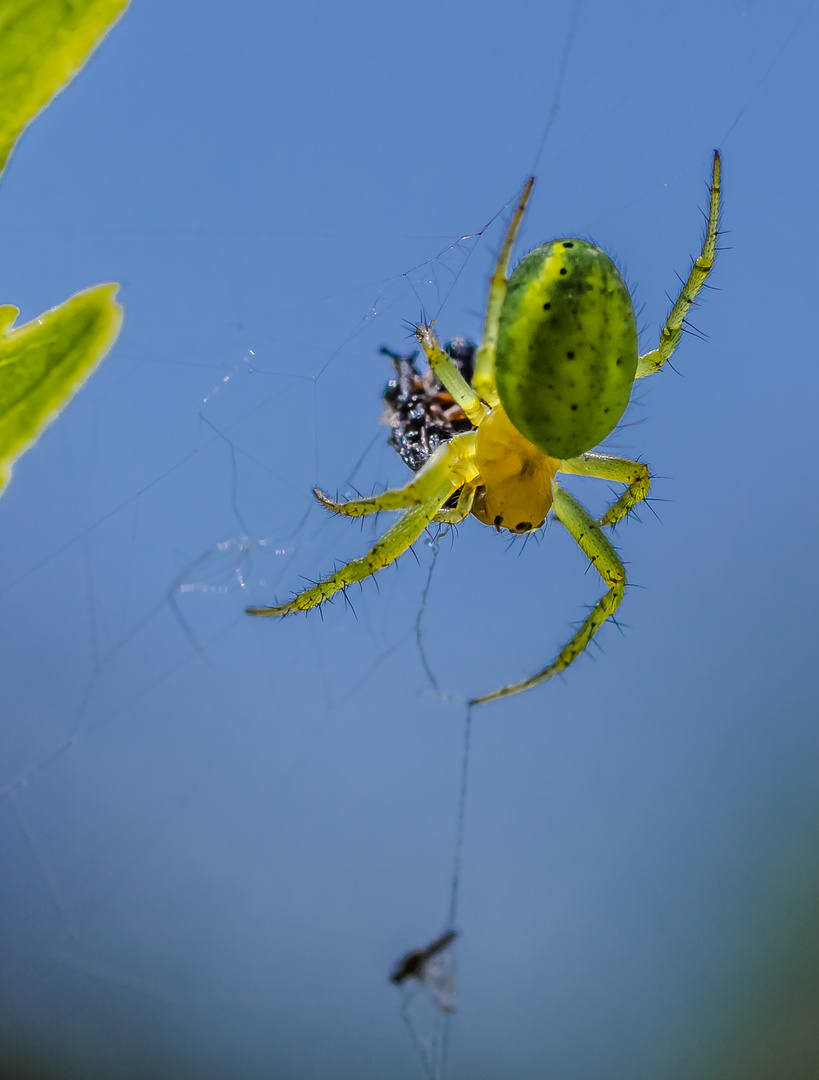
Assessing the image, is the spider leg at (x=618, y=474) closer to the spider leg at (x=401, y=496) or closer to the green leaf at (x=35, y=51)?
the spider leg at (x=401, y=496)

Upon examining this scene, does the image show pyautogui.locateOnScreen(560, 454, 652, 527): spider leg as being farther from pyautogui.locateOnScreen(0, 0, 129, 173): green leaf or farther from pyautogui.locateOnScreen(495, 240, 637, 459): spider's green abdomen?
Answer: pyautogui.locateOnScreen(0, 0, 129, 173): green leaf

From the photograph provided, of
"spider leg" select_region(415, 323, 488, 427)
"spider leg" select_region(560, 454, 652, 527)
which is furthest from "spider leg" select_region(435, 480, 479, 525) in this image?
"spider leg" select_region(560, 454, 652, 527)

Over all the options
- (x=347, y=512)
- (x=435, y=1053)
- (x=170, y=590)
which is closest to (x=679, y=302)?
(x=347, y=512)

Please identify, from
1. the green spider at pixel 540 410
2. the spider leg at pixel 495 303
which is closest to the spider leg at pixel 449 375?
the green spider at pixel 540 410

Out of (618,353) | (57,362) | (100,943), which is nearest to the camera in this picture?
(57,362)

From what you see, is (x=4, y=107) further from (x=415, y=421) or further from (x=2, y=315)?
(x=415, y=421)

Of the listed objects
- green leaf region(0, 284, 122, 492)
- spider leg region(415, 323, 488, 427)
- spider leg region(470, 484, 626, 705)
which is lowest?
green leaf region(0, 284, 122, 492)

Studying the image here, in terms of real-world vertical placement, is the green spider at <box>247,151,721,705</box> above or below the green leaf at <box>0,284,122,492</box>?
above
